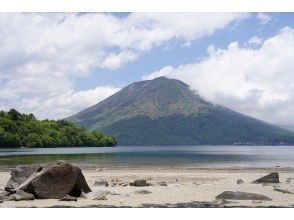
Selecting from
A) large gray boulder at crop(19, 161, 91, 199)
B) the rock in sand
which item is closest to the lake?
the rock in sand

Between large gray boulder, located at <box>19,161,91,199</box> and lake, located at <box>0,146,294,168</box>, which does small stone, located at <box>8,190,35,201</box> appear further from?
lake, located at <box>0,146,294,168</box>

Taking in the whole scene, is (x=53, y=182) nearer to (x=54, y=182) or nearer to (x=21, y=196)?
(x=54, y=182)

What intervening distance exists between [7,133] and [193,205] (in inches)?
5958

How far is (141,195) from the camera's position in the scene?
2202 centimetres

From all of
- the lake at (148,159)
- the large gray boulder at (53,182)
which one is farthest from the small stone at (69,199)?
the lake at (148,159)

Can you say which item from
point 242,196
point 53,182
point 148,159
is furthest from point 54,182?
point 148,159

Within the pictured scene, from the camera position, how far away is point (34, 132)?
176 meters

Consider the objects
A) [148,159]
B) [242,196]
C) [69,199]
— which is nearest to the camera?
[69,199]

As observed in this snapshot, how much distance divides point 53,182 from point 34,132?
160672 millimetres
